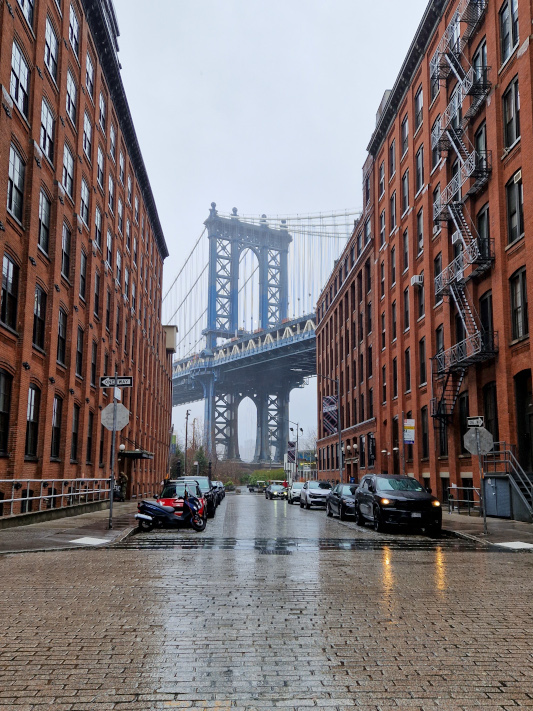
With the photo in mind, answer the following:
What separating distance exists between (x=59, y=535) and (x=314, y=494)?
21757 mm

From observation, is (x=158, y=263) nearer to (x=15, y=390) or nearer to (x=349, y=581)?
(x=15, y=390)

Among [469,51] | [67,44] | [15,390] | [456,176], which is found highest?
[469,51]

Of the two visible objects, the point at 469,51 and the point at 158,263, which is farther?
the point at 158,263

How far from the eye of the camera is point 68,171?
29828 millimetres

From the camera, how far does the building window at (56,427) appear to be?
2748 cm

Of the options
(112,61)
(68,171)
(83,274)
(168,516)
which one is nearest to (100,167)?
(112,61)

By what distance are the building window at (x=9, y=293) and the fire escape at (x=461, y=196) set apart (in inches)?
647

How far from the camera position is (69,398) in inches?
1151

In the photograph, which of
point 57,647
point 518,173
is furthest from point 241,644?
point 518,173

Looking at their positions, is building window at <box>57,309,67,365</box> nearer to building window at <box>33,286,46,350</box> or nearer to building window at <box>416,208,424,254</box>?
building window at <box>33,286,46,350</box>

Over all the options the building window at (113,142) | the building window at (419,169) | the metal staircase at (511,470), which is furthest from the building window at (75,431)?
the building window at (419,169)

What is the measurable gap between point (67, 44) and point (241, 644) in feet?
91.2

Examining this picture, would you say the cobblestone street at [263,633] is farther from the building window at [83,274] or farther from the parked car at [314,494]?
the parked car at [314,494]

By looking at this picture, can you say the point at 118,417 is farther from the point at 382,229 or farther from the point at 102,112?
the point at 382,229
